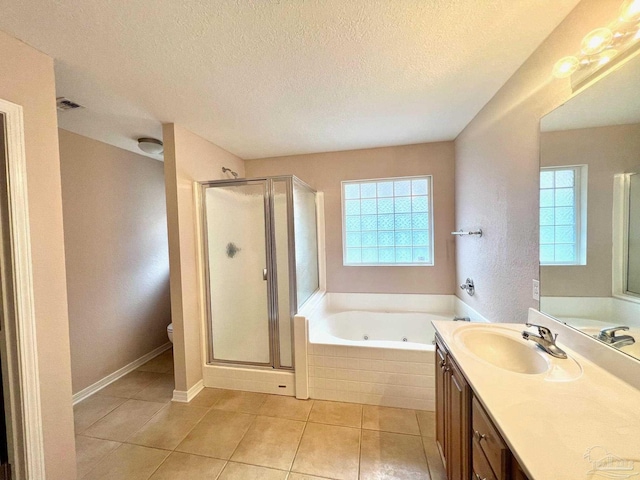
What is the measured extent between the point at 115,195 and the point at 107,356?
166 cm

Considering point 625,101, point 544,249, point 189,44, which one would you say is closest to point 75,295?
point 189,44

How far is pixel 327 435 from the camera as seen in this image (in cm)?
175

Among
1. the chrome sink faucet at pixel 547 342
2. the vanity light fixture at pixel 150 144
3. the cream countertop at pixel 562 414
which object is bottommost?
the cream countertop at pixel 562 414

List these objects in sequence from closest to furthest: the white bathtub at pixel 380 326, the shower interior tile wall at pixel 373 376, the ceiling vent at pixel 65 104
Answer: the ceiling vent at pixel 65 104
the shower interior tile wall at pixel 373 376
the white bathtub at pixel 380 326

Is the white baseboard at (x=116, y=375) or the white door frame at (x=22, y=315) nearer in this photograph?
the white door frame at (x=22, y=315)

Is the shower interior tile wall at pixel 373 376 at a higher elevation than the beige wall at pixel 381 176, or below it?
below

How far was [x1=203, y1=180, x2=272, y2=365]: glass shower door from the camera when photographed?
240 cm

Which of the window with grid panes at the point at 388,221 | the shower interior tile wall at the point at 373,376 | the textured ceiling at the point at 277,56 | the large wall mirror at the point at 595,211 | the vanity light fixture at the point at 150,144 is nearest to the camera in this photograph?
the large wall mirror at the point at 595,211

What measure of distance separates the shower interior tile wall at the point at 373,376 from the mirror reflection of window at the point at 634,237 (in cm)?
126

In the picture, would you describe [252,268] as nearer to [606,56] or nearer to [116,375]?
[116,375]

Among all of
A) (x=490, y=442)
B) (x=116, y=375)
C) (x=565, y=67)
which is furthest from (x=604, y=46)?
(x=116, y=375)

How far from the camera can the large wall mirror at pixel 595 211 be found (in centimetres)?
94

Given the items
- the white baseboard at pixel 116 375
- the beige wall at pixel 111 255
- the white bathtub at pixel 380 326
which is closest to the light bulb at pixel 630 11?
the white bathtub at pixel 380 326

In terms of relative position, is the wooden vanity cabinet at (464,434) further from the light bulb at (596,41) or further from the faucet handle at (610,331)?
the light bulb at (596,41)
